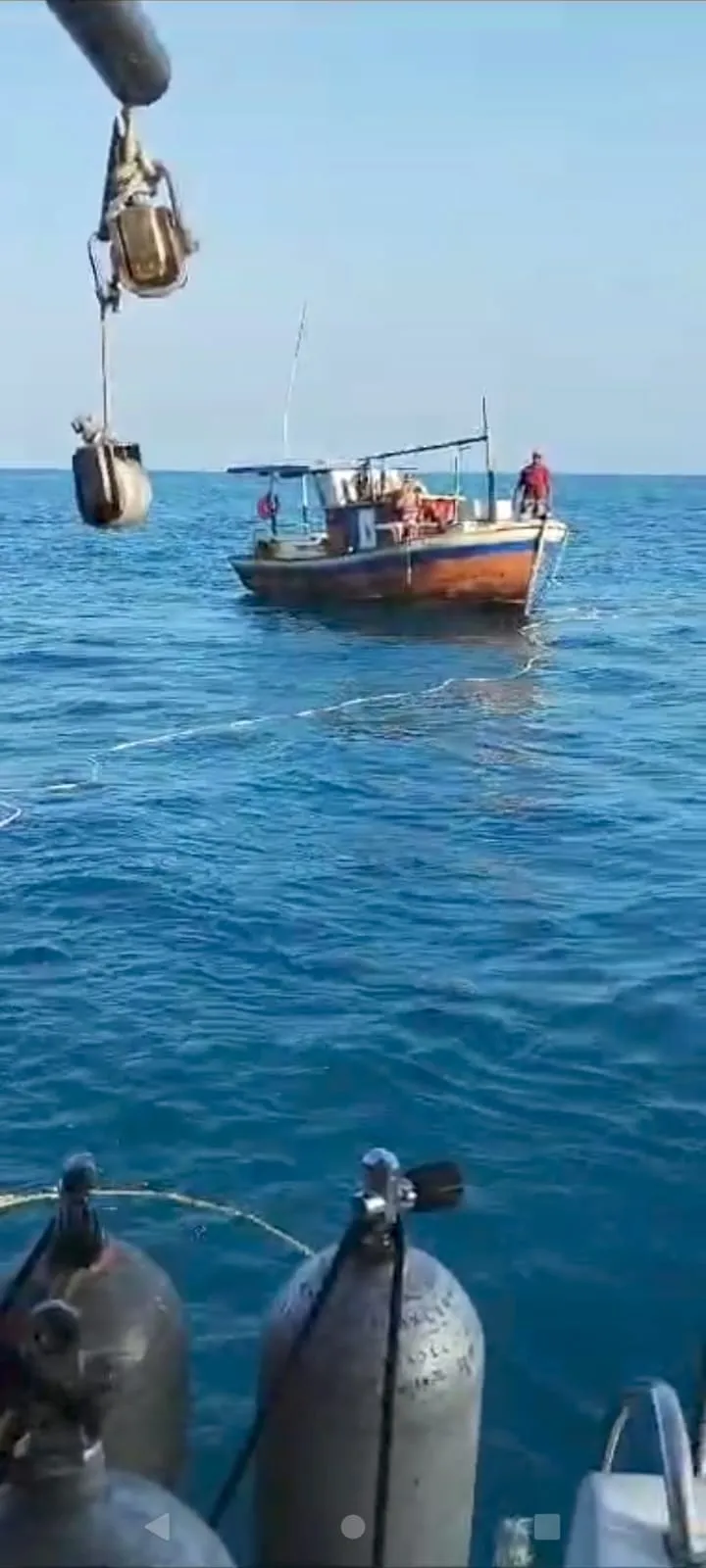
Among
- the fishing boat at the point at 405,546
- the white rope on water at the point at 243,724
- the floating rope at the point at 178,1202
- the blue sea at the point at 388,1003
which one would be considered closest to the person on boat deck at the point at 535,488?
the fishing boat at the point at 405,546

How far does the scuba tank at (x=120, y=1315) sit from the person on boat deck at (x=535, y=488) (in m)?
26.7

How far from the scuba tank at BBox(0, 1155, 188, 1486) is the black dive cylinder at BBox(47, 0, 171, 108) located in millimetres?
2360

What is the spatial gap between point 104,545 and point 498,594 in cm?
2419

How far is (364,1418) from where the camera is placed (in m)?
3.29

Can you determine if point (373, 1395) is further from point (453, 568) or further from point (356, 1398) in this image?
point (453, 568)

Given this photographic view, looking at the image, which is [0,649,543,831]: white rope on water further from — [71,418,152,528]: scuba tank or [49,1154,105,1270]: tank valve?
[49,1154,105,1270]: tank valve

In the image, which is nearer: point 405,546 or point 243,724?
point 243,724

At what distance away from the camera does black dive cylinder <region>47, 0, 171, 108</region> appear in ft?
Result: 10.7

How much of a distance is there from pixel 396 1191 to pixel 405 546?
89.3 feet

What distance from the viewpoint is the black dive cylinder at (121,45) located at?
10.7 feet

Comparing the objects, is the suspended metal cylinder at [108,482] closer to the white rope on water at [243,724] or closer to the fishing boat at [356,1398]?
the fishing boat at [356,1398]

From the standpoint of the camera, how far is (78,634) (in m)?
28.1

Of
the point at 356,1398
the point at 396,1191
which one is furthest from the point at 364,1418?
the point at 396,1191

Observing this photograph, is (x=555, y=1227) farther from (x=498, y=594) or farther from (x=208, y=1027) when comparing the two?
(x=498, y=594)
